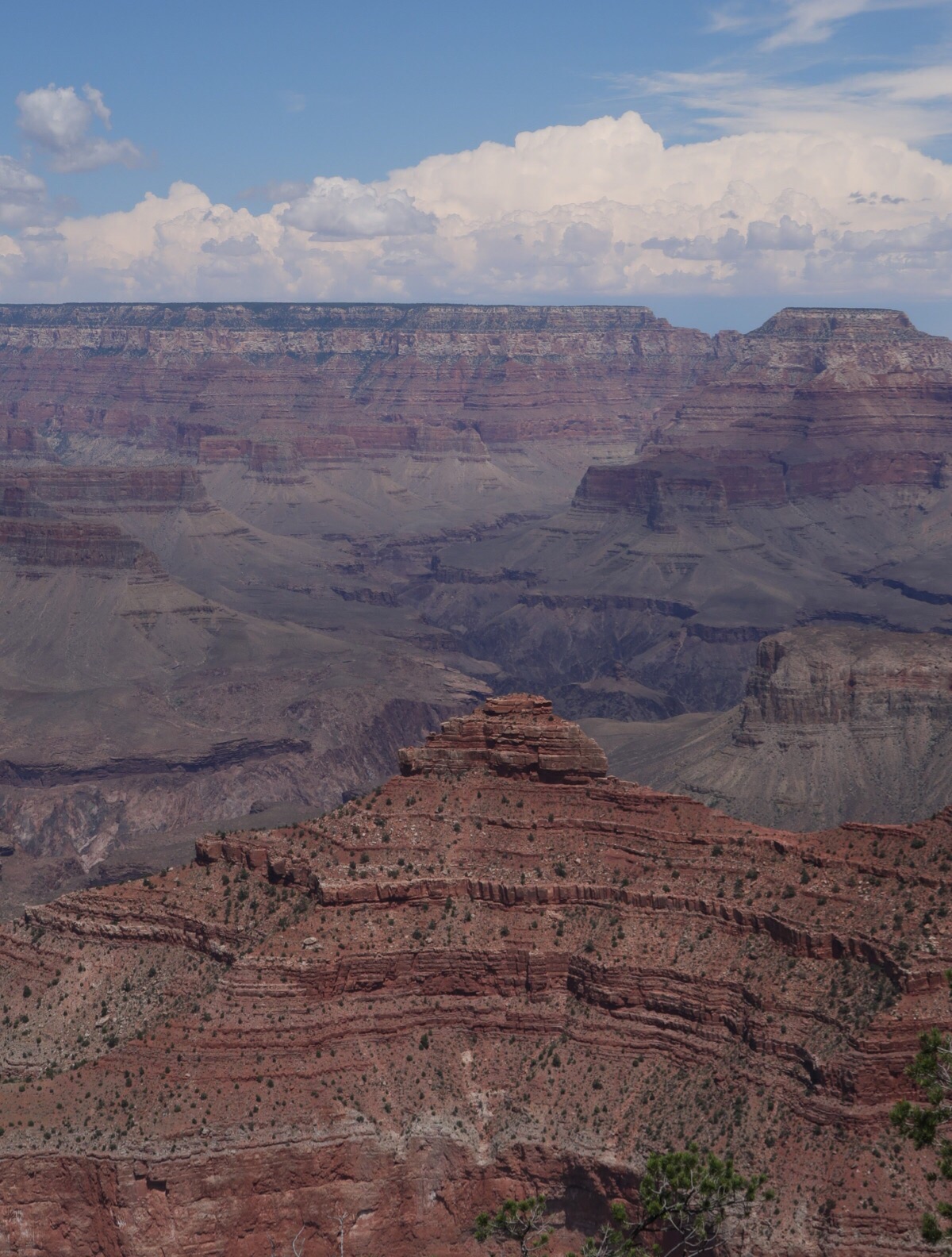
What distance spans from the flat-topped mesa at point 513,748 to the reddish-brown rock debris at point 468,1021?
226mm

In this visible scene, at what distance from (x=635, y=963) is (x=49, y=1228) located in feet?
71.7

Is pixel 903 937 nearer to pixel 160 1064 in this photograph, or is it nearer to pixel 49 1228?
pixel 160 1064

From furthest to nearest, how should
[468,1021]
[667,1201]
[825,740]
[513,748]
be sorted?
1. [825,740]
2. [513,748]
3. [468,1021]
4. [667,1201]

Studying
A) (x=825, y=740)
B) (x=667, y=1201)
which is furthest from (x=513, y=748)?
(x=825, y=740)

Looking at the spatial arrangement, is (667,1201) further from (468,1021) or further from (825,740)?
(825,740)

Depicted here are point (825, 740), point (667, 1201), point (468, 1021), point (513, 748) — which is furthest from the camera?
point (825, 740)

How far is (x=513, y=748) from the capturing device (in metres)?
73.9

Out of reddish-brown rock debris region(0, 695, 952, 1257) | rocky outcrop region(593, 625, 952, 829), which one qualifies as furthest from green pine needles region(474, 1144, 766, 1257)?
rocky outcrop region(593, 625, 952, 829)

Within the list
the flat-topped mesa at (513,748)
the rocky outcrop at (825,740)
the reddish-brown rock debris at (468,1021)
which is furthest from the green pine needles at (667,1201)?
the rocky outcrop at (825,740)

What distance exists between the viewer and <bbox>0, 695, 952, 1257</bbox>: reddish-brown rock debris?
59.9 meters

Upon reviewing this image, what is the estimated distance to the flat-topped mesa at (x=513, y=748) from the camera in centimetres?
7281

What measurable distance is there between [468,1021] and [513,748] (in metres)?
12.1

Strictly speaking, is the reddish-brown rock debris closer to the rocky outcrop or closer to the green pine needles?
the green pine needles

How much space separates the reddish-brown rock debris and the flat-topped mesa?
0.23 m
